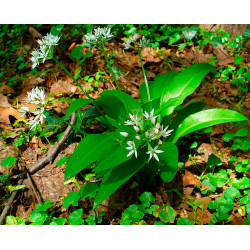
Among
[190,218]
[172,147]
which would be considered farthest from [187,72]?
[190,218]

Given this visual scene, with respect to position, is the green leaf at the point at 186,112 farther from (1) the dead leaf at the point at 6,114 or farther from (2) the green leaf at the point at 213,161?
(1) the dead leaf at the point at 6,114

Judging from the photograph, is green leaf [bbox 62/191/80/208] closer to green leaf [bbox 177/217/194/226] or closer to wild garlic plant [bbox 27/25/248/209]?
wild garlic plant [bbox 27/25/248/209]

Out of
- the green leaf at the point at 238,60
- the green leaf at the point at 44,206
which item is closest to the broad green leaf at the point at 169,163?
the green leaf at the point at 44,206

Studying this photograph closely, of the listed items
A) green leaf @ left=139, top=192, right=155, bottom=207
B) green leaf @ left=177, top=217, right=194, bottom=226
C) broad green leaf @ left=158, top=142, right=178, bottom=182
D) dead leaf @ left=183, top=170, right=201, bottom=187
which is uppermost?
broad green leaf @ left=158, top=142, right=178, bottom=182

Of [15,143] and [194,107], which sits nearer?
[194,107]

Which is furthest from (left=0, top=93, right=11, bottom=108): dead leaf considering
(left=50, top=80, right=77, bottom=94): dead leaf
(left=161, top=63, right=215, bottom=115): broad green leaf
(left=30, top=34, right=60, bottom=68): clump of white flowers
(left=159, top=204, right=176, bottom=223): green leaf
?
(left=159, top=204, right=176, bottom=223): green leaf

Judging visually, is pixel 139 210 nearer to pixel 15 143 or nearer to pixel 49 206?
pixel 49 206
